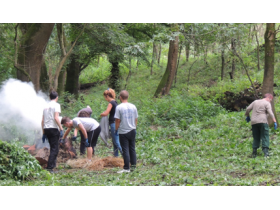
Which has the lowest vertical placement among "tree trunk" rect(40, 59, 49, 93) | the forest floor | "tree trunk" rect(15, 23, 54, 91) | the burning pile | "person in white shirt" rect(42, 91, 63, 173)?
the burning pile

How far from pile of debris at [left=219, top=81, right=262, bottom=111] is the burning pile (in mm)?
8136

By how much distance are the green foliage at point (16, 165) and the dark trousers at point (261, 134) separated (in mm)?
5591

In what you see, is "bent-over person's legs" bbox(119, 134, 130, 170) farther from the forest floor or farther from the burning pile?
the burning pile

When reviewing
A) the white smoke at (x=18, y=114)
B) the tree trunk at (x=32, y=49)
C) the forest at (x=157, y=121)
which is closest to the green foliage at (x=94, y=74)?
the forest at (x=157, y=121)

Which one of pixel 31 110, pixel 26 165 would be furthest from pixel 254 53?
pixel 26 165

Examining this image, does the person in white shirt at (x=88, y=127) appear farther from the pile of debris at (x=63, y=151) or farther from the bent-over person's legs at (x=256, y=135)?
the bent-over person's legs at (x=256, y=135)

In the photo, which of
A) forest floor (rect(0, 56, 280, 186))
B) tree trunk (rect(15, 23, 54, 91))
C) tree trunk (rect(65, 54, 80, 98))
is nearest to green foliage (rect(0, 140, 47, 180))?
forest floor (rect(0, 56, 280, 186))

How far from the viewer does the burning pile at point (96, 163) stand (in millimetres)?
7292

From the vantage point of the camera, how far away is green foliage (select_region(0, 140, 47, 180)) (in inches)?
225

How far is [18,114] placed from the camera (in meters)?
10.1

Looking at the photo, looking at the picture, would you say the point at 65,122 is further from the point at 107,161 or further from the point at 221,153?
the point at 221,153

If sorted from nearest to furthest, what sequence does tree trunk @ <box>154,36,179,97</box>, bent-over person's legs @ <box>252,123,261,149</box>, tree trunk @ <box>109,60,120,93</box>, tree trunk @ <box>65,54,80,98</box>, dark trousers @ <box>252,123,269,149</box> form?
1. dark trousers @ <box>252,123,269,149</box>
2. bent-over person's legs @ <box>252,123,261,149</box>
3. tree trunk @ <box>154,36,179,97</box>
4. tree trunk @ <box>65,54,80,98</box>
5. tree trunk @ <box>109,60,120,93</box>

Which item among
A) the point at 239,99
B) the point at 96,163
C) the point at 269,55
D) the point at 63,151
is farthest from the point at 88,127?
the point at 239,99

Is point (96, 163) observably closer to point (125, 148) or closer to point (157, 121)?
point (125, 148)
